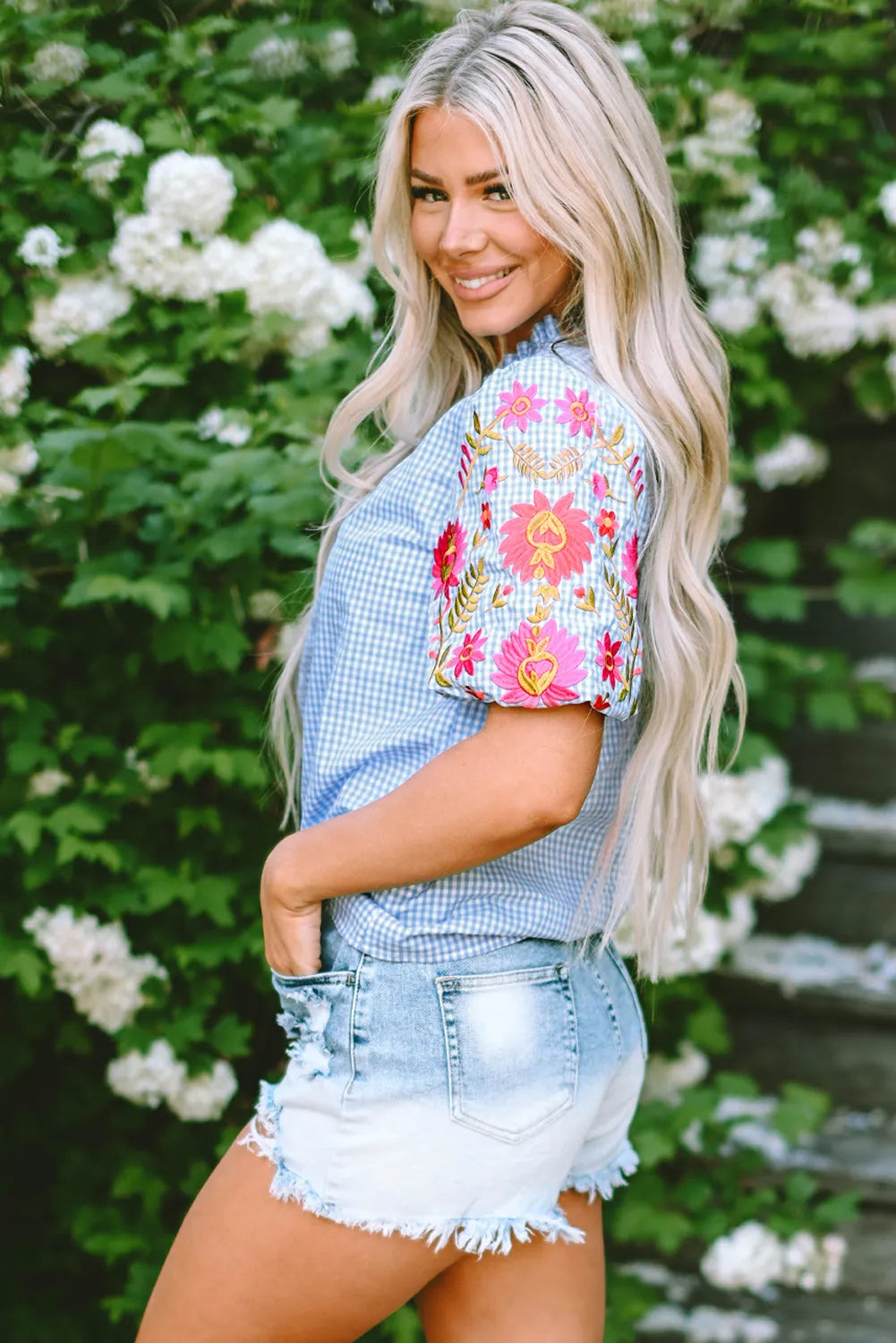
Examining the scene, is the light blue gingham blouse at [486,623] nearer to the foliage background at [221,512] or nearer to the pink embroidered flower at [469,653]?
the pink embroidered flower at [469,653]

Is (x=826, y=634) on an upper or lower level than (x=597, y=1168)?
upper

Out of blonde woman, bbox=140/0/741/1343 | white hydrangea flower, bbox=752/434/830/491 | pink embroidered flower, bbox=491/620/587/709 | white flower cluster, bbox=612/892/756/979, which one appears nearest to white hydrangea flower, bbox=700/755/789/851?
white flower cluster, bbox=612/892/756/979

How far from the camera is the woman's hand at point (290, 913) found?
1.33 m

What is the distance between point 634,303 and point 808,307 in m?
1.48

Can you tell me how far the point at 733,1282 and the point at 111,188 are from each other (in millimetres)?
2437

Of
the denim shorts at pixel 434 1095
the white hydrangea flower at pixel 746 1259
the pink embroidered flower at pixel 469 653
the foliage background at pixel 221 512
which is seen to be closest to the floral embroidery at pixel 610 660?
the pink embroidered flower at pixel 469 653

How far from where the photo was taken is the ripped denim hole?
4.35ft

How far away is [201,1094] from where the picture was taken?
2.49m

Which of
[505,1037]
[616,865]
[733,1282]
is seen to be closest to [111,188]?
[616,865]

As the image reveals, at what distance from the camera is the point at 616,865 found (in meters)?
1.50

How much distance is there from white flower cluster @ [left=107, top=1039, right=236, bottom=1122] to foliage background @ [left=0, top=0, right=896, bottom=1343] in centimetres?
3

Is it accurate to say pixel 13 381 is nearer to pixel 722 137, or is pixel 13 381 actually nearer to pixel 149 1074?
pixel 149 1074

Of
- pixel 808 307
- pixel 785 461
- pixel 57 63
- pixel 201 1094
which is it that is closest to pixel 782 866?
pixel 785 461

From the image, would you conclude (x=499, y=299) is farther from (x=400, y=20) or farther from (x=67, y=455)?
(x=400, y=20)
